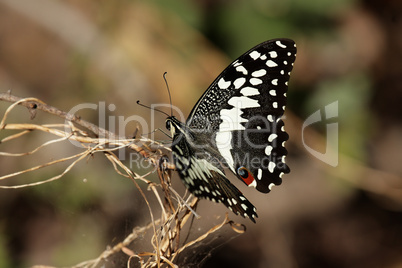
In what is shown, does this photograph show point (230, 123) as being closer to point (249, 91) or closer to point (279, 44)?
point (249, 91)

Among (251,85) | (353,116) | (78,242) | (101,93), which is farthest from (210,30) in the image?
(78,242)

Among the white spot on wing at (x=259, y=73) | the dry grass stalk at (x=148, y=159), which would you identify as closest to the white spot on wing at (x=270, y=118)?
the white spot on wing at (x=259, y=73)

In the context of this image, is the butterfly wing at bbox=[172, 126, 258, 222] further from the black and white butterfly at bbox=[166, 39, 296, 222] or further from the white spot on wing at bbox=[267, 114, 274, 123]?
the white spot on wing at bbox=[267, 114, 274, 123]

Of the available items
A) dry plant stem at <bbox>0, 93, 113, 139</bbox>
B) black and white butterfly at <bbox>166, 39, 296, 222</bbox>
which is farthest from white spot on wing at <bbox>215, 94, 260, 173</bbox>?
dry plant stem at <bbox>0, 93, 113, 139</bbox>

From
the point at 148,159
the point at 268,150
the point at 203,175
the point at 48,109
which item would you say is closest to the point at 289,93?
the point at 268,150

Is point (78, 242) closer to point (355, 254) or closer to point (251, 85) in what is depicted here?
point (251, 85)

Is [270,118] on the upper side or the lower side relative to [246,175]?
upper

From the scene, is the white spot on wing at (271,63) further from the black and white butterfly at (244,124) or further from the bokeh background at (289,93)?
the bokeh background at (289,93)
